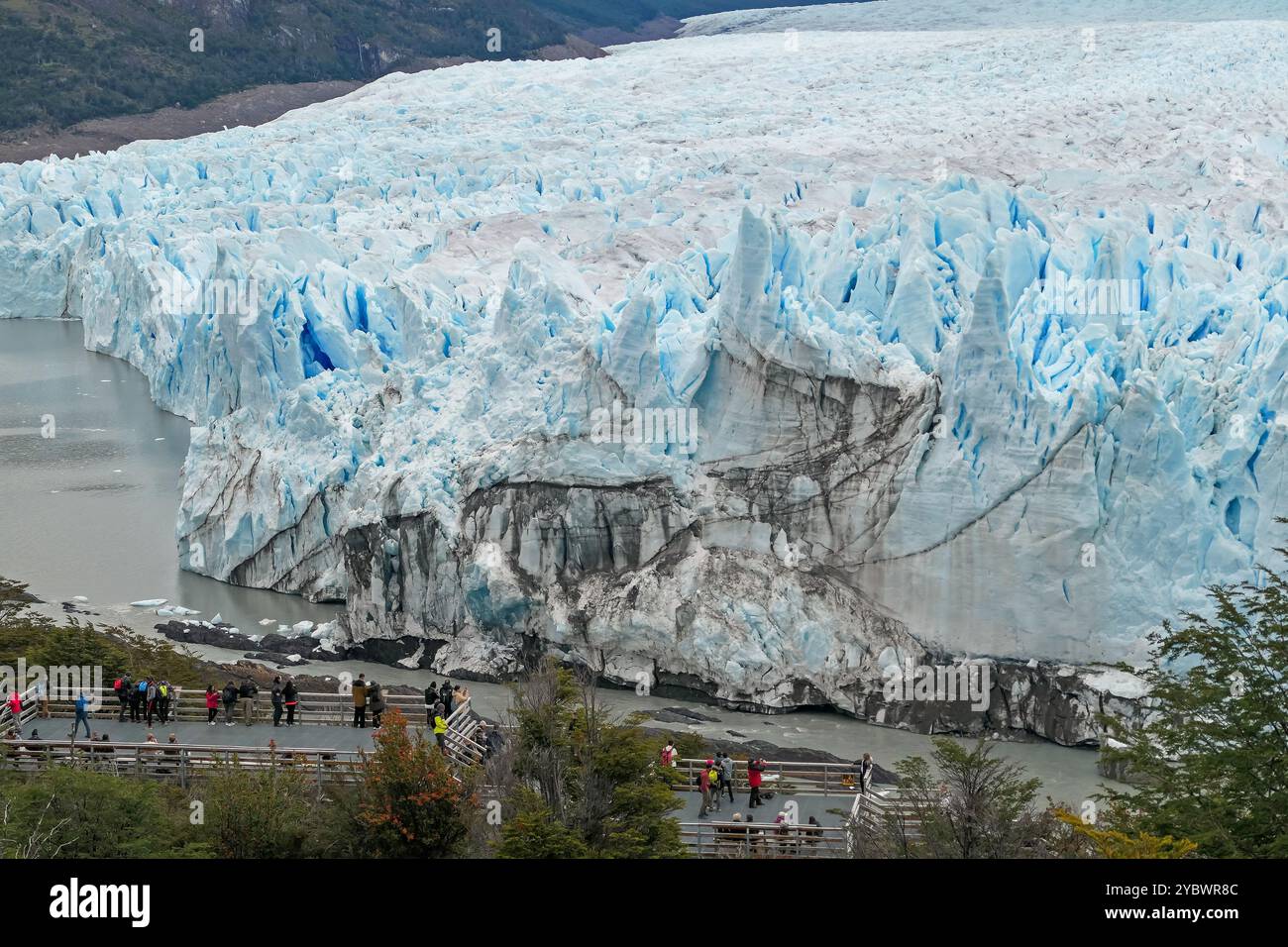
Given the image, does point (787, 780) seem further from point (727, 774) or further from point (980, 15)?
point (980, 15)

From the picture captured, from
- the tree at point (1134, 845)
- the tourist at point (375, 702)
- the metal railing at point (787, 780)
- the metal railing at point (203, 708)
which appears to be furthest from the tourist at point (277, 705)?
the tree at point (1134, 845)

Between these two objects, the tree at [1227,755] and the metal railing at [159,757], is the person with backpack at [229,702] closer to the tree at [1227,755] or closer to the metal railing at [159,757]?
the metal railing at [159,757]

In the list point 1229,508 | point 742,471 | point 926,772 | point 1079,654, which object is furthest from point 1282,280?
point 926,772

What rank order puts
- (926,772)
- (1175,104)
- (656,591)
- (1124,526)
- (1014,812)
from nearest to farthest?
(1014,812) < (926,772) < (1124,526) < (656,591) < (1175,104)

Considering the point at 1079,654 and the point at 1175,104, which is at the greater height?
the point at 1175,104

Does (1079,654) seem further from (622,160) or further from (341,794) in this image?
(622,160)
